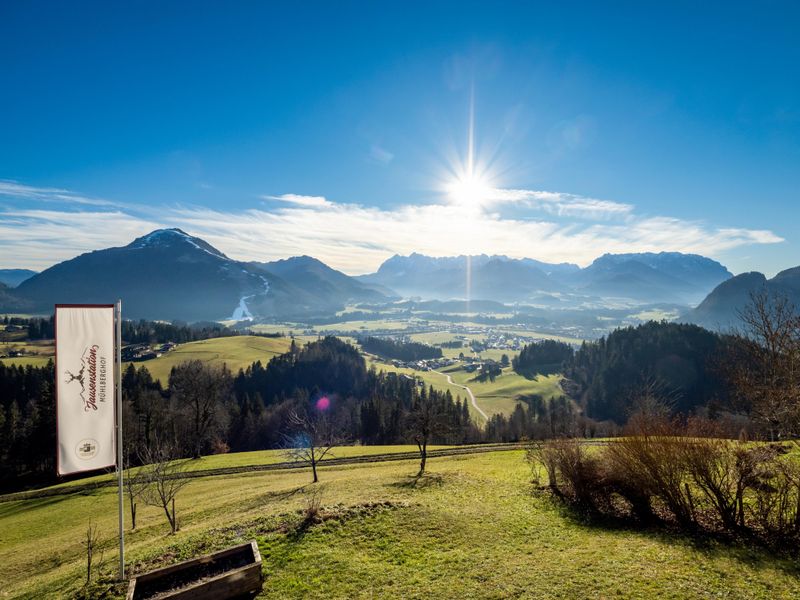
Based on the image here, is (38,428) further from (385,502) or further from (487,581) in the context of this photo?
(487,581)

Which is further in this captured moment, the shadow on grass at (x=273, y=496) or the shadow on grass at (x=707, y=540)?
the shadow on grass at (x=273, y=496)

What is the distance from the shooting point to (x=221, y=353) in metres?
160

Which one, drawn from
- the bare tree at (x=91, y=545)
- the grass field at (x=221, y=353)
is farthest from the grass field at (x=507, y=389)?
the bare tree at (x=91, y=545)

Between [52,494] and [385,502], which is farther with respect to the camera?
[52,494]

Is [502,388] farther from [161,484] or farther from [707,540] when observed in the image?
[707,540]

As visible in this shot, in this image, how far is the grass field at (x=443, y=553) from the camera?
13.8 m

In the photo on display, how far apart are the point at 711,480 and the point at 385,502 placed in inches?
673

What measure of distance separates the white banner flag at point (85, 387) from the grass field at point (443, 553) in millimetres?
6993

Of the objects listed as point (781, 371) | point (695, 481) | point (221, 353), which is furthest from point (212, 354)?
point (781, 371)

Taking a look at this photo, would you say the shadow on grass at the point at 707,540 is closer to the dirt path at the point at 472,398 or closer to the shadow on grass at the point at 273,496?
the shadow on grass at the point at 273,496

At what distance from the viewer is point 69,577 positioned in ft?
63.1

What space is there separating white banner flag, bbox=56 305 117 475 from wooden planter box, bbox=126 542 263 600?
197 inches

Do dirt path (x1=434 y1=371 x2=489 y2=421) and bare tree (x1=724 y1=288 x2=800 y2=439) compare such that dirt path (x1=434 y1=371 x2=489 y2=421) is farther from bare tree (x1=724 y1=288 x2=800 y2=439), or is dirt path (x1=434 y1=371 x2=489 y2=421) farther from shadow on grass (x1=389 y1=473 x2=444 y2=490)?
bare tree (x1=724 y1=288 x2=800 y2=439)

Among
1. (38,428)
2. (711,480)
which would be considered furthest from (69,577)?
(38,428)
